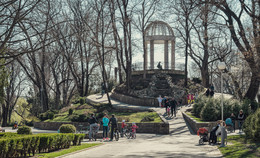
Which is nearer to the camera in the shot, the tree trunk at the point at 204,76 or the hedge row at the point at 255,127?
the hedge row at the point at 255,127

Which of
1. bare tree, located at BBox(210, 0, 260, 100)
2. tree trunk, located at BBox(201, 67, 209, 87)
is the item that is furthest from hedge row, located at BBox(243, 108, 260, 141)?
tree trunk, located at BBox(201, 67, 209, 87)

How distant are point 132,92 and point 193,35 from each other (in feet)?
31.4

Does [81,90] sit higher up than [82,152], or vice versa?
[81,90]

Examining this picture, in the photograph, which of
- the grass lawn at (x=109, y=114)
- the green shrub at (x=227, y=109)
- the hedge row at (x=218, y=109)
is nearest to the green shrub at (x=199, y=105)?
the hedge row at (x=218, y=109)

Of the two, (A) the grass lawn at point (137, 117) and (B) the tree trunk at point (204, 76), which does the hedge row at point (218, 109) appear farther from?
(B) the tree trunk at point (204, 76)

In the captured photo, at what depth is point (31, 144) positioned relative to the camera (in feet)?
40.1

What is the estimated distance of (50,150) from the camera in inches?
539

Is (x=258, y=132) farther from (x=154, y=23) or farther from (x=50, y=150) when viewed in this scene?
(x=154, y=23)

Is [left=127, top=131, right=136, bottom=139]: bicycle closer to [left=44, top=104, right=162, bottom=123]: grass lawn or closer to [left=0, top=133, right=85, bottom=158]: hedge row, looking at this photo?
[left=44, top=104, right=162, bottom=123]: grass lawn

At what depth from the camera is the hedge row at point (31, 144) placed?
10.8 m

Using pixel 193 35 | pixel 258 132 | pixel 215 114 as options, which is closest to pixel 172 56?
pixel 193 35

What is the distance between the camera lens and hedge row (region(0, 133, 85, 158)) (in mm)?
10809

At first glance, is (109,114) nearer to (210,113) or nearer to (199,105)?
(199,105)

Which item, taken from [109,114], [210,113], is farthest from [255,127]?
[109,114]
